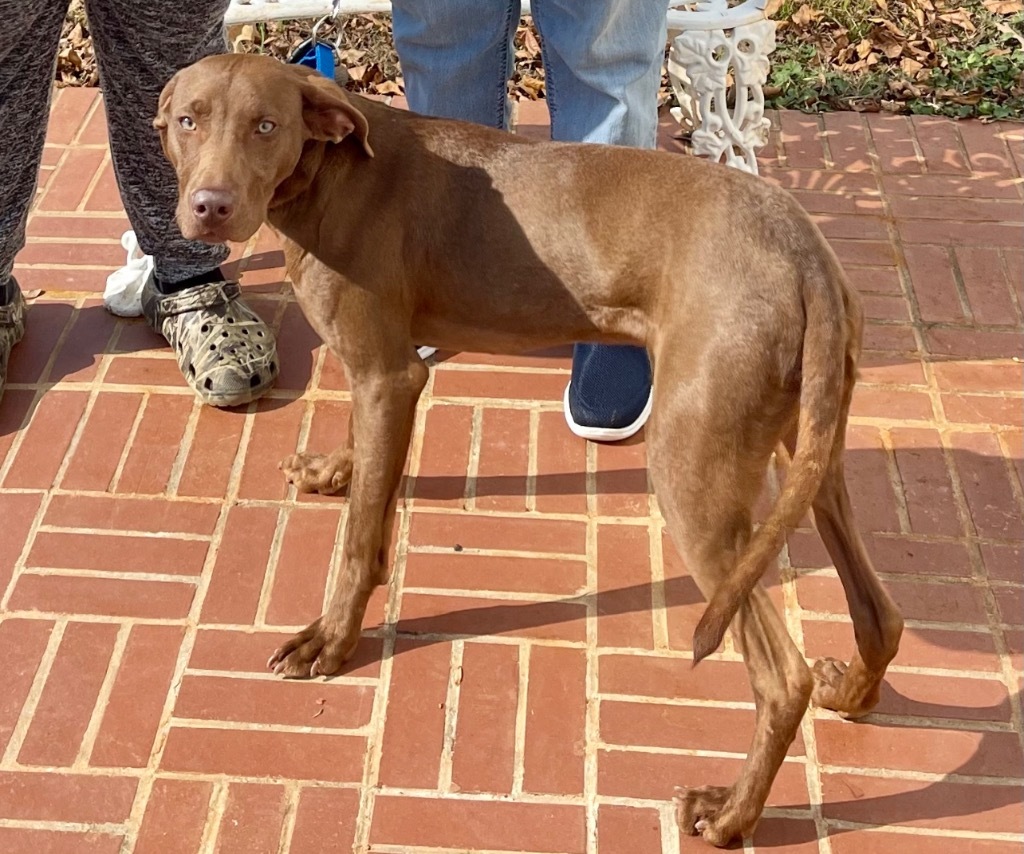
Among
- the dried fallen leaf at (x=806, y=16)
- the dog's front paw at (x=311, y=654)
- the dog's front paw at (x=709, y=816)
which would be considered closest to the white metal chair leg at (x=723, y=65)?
the dried fallen leaf at (x=806, y=16)

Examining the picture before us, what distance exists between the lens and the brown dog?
273cm

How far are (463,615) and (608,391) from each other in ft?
3.02

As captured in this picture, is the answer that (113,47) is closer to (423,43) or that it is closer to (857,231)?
(423,43)

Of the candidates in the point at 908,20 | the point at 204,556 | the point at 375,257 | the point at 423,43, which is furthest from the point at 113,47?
the point at 908,20

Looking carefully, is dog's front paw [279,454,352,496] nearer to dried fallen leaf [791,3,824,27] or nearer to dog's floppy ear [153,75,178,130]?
dog's floppy ear [153,75,178,130]

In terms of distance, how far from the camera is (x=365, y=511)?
129 inches

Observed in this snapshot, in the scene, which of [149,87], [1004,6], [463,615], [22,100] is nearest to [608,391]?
[463,615]

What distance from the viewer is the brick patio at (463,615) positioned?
3.06 m

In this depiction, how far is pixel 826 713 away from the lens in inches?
130

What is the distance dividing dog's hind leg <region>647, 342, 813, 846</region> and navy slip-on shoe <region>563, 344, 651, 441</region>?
1102 millimetres

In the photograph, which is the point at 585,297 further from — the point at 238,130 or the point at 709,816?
the point at 709,816

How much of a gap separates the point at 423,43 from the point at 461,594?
169cm

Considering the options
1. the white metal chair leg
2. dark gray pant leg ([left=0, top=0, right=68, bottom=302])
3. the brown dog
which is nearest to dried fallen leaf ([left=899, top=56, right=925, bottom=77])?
the white metal chair leg

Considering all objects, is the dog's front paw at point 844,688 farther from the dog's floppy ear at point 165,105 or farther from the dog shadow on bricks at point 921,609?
the dog's floppy ear at point 165,105
